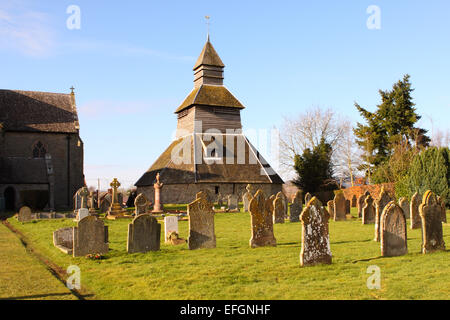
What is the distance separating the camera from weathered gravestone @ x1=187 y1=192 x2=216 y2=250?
39.8 feet

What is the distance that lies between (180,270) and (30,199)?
2545 centimetres

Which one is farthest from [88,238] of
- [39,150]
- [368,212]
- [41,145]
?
Answer: [41,145]

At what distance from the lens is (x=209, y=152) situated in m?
39.7

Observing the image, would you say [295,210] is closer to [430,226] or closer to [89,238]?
[430,226]

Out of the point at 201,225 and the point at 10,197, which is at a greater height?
the point at 201,225

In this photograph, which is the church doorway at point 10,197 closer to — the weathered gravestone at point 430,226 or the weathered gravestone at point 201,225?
the weathered gravestone at point 201,225

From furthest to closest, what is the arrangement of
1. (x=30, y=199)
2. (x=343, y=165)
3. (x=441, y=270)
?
(x=343, y=165)
(x=30, y=199)
(x=441, y=270)

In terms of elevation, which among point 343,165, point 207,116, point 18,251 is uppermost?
point 207,116

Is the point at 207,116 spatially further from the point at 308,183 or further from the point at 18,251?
→ the point at 18,251

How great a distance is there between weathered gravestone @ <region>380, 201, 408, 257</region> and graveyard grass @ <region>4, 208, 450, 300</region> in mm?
264

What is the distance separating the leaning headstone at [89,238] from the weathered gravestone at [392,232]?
697 cm

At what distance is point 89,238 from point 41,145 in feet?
101
